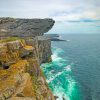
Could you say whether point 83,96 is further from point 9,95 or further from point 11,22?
point 11,22

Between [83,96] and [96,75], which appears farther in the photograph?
[96,75]

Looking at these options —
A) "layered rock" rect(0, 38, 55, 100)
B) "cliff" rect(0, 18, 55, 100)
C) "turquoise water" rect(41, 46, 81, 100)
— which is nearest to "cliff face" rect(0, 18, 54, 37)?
"turquoise water" rect(41, 46, 81, 100)

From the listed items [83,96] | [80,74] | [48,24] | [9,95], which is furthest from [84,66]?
[9,95]

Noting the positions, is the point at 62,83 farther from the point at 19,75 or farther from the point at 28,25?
the point at 19,75

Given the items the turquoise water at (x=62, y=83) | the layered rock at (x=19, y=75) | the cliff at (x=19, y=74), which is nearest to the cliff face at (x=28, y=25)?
the turquoise water at (x=62, y=83)

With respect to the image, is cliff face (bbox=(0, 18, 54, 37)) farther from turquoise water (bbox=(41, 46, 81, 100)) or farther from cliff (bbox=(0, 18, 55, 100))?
cliff (bbox=(0, 18, 55, 100))

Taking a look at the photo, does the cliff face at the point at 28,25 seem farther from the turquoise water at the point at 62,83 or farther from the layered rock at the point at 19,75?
the layered rock at the point at 19,75

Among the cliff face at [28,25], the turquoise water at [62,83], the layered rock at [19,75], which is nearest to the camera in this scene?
the layered rock at [19,75]

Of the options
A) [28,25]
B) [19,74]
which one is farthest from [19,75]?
[28,25]
